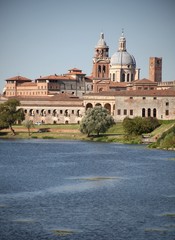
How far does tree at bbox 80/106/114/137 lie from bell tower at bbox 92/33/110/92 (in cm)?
5675

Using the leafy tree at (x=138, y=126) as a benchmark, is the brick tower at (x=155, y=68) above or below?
above

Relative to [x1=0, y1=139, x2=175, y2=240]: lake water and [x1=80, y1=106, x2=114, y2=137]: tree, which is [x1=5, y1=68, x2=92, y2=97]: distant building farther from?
[x1=0, y1=139, x2=175, y2=240]: lake water

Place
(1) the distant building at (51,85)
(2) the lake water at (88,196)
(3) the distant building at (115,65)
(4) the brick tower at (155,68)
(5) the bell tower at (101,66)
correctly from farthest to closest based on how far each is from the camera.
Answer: (4) the brick tower at (155,68), (3) the distant building at (115,65), (1) the distant building at (51,85), (5) the bell tower at (101,66), (2) the lake water at (88,196)

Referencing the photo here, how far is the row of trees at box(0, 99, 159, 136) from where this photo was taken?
88.5 m

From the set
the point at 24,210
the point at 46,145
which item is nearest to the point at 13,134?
the point at 46,145

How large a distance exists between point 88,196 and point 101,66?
117093mm

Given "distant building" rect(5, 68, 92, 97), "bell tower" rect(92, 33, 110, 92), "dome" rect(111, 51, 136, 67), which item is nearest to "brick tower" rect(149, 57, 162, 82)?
"dome" rect(111, 51, 136, 67)

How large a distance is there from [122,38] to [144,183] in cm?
13161

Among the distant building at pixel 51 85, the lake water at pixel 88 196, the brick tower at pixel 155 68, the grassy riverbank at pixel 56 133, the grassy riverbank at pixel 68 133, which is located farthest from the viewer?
the brick tower at pixel 155 68

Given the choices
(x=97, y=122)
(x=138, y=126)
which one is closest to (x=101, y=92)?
(x=97, y=122)

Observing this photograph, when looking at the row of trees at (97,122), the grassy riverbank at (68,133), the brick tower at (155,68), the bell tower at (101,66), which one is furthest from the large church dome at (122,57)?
the row of trees at (97,122)

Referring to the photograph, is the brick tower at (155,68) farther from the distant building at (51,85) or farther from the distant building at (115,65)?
the distant building at (51,85)

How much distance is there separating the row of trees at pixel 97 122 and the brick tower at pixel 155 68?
78281 millimetres

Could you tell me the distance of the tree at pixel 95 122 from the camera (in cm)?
9131
